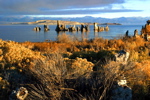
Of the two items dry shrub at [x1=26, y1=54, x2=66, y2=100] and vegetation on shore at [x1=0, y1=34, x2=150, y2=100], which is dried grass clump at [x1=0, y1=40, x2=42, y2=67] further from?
dry shrub at [x1=26, y1=54, x2=66, y2=100]

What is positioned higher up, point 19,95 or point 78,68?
point 78,68

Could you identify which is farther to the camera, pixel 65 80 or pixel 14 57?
pixel 14 57

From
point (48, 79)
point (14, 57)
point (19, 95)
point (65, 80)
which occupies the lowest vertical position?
point (19, 95)

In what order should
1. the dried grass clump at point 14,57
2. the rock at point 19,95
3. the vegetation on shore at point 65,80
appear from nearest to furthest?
the rock at point 19,95
the vegetation on shore at point 65,80
the dried grass clump at point 14,57

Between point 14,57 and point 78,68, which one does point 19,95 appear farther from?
point 14,57

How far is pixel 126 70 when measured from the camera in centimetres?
782

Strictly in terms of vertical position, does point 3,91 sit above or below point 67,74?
below

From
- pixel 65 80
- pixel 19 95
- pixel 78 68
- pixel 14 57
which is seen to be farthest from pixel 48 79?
pixel 14 57

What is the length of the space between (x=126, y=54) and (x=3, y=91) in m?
6.31

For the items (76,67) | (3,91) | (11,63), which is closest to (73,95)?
(76,67)

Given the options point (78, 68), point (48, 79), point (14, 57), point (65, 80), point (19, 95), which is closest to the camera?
point (19, 95)

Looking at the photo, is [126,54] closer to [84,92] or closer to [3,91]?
[84,92]

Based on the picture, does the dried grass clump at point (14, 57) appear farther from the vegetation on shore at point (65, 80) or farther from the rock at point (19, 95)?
the rock at point (19, 95)

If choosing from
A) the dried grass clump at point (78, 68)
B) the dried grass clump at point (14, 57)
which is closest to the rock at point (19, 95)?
the dried grass clump at point (78, 68)
